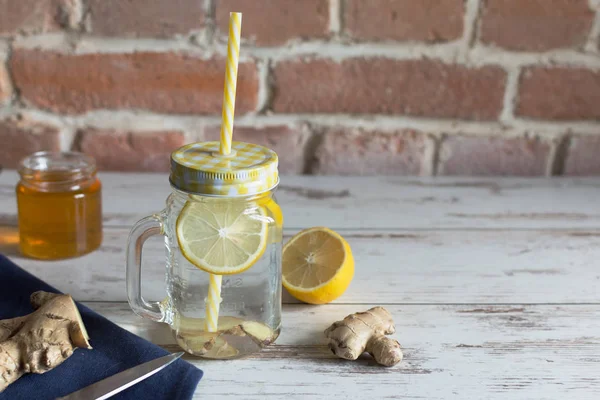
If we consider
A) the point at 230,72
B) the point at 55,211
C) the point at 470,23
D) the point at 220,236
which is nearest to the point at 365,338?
the point at 220,236

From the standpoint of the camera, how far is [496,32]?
1188 mm

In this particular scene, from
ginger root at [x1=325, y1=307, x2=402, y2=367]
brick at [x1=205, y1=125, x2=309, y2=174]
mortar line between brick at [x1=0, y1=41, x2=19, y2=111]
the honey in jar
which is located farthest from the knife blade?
mortar line between brick at [x1=0, y1=41, x2=19, y2=111]

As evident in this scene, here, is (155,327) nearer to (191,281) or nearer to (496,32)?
(191,281)

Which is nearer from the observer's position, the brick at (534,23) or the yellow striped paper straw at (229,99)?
the yellow striped paper straw at (229,99)

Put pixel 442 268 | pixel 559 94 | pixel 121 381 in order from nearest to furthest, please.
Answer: pixel 121 381
pixel 442 268
pixel 559 94

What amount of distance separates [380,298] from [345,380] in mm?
184

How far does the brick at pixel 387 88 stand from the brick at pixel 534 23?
0.06 metres

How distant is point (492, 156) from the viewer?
126 centimetres

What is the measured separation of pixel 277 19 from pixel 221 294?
0.63m

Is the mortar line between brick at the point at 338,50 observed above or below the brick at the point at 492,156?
above

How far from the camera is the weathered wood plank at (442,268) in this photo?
80 centimetres

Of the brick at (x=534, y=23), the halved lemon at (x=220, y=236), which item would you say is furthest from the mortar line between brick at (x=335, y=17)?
the halved lemon at (x=220, y=236)

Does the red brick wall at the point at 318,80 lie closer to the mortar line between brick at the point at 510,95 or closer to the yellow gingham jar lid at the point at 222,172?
the mortar line between brick at the point at 510,95

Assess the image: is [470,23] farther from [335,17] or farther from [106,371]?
[106,371]
